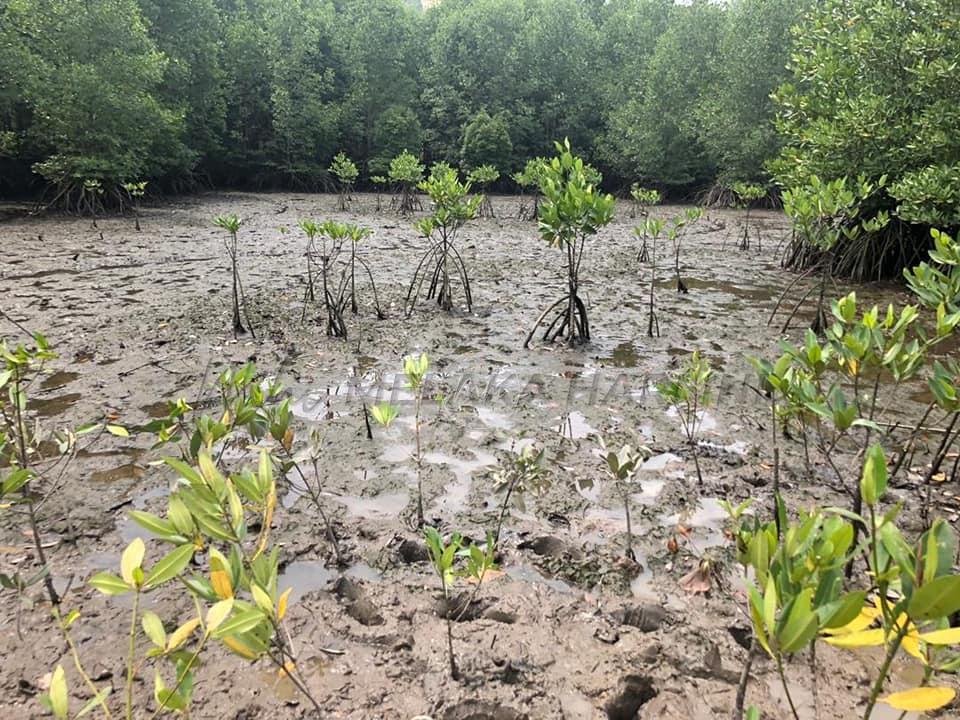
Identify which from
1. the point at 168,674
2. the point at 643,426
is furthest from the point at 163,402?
the point at 643,426

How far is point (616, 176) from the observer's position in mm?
24188

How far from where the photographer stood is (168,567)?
110cm

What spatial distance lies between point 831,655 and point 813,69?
727 cm

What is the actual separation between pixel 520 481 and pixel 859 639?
1792 millimetres

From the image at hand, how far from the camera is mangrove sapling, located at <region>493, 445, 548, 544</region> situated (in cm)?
245

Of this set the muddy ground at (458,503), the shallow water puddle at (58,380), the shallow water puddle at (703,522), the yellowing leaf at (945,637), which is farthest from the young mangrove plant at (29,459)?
the shallow water puddle at (703,522)

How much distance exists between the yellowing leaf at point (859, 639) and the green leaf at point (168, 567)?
1.08 m

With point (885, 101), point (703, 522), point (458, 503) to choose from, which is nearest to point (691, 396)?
point (703, 522)

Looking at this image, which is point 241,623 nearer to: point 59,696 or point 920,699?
point 59,696

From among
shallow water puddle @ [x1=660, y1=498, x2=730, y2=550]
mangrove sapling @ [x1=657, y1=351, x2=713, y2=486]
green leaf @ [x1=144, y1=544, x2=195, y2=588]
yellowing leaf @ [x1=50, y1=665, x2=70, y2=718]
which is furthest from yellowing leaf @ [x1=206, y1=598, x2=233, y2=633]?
mangrove sapling @ [x1=657, y1=351, x2=713, y2=486]

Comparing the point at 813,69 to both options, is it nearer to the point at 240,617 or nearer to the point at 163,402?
the point at 163,402

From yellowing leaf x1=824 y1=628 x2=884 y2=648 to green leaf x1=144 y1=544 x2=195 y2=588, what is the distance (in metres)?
1.08

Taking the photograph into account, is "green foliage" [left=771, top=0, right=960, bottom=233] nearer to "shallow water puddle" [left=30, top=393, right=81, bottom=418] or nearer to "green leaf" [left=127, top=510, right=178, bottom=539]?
"green leaf" [left=127, top=510, right=178, bottom=539]

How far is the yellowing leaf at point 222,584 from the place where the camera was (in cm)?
102
